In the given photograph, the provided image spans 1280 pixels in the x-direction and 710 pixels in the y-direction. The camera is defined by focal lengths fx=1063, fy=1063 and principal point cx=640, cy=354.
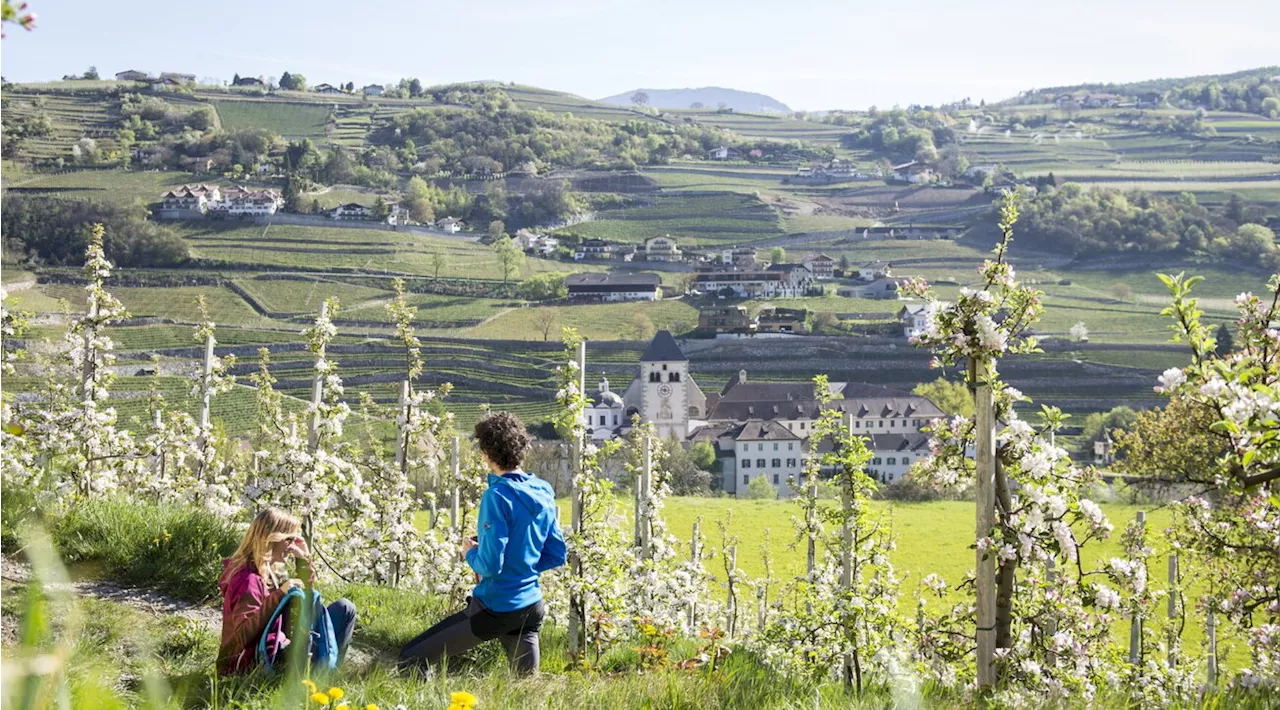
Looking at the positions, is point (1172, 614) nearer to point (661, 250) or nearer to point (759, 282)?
point (759, 282)

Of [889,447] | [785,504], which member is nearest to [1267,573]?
[785,504]

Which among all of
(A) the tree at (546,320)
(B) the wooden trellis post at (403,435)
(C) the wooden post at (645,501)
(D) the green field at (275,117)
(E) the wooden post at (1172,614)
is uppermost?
Result: (D) the green field at (275,117)

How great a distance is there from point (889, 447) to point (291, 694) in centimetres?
6098

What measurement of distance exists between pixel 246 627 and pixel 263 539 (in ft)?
1.19

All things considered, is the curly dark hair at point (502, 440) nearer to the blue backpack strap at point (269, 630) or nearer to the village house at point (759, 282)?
the blue backpack strap at point (269, 630)

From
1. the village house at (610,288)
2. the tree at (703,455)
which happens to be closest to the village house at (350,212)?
the village house at (610,288)

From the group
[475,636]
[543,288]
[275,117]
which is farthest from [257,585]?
[275,117]

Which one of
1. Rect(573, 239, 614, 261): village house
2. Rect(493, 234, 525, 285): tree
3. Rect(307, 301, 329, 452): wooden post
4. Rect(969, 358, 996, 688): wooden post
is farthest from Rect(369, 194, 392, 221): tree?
Rect(969, 358, 996, 688): wooden post

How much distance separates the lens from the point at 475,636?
4.61 metres

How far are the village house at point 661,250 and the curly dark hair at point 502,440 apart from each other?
109913mm

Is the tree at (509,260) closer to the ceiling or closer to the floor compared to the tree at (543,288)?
closer to the ceiling

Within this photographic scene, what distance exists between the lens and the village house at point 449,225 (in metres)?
128

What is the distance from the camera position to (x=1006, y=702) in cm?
401

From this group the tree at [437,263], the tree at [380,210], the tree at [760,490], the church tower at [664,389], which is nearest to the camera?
the tree at [760,490]
